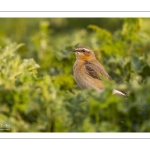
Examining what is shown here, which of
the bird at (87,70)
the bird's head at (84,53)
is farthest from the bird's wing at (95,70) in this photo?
the bird's head at (84,53)

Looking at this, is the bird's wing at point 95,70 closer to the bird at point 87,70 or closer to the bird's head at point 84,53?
the bird at point 87,70

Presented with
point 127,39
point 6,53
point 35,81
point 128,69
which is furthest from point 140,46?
point 35,81

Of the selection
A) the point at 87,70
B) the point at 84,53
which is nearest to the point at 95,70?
the point at 87,70

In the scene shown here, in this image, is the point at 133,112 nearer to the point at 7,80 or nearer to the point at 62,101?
the point at 62,101

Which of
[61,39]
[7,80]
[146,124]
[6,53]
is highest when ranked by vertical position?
[61,39]

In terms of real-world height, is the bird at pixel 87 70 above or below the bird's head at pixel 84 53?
below

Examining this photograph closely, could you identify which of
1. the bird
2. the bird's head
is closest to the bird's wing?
the bird

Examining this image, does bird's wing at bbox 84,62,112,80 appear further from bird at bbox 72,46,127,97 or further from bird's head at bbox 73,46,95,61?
bird's head at bbox 73,46,95,61
